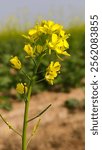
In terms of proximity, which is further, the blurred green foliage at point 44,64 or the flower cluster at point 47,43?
the blurred green foliage at point 44,64

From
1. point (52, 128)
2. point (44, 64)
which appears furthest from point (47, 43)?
point (44, 64)

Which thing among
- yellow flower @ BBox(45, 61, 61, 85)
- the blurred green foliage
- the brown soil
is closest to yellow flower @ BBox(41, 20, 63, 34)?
yellow flower @ BBox(45, 61, 61, 85)

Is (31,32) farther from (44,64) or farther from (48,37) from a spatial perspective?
(44,64)

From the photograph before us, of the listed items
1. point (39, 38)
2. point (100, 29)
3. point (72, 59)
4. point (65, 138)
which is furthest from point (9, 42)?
point (39, 38)

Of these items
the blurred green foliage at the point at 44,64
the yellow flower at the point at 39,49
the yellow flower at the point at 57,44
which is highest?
the blurred green foliage at the point at 44,64

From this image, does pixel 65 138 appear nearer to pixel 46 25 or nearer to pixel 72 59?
pixel 72 59

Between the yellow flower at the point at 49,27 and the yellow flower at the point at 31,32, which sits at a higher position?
the yellow flower at the point at 49,27

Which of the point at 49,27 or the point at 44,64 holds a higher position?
the point at 44,64

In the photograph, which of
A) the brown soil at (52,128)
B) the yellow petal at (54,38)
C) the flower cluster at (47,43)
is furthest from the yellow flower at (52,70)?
the brown soil at (52,128)

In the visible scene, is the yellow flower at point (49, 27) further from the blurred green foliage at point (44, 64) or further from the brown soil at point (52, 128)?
the blurred green foliage at point (44, 64)
